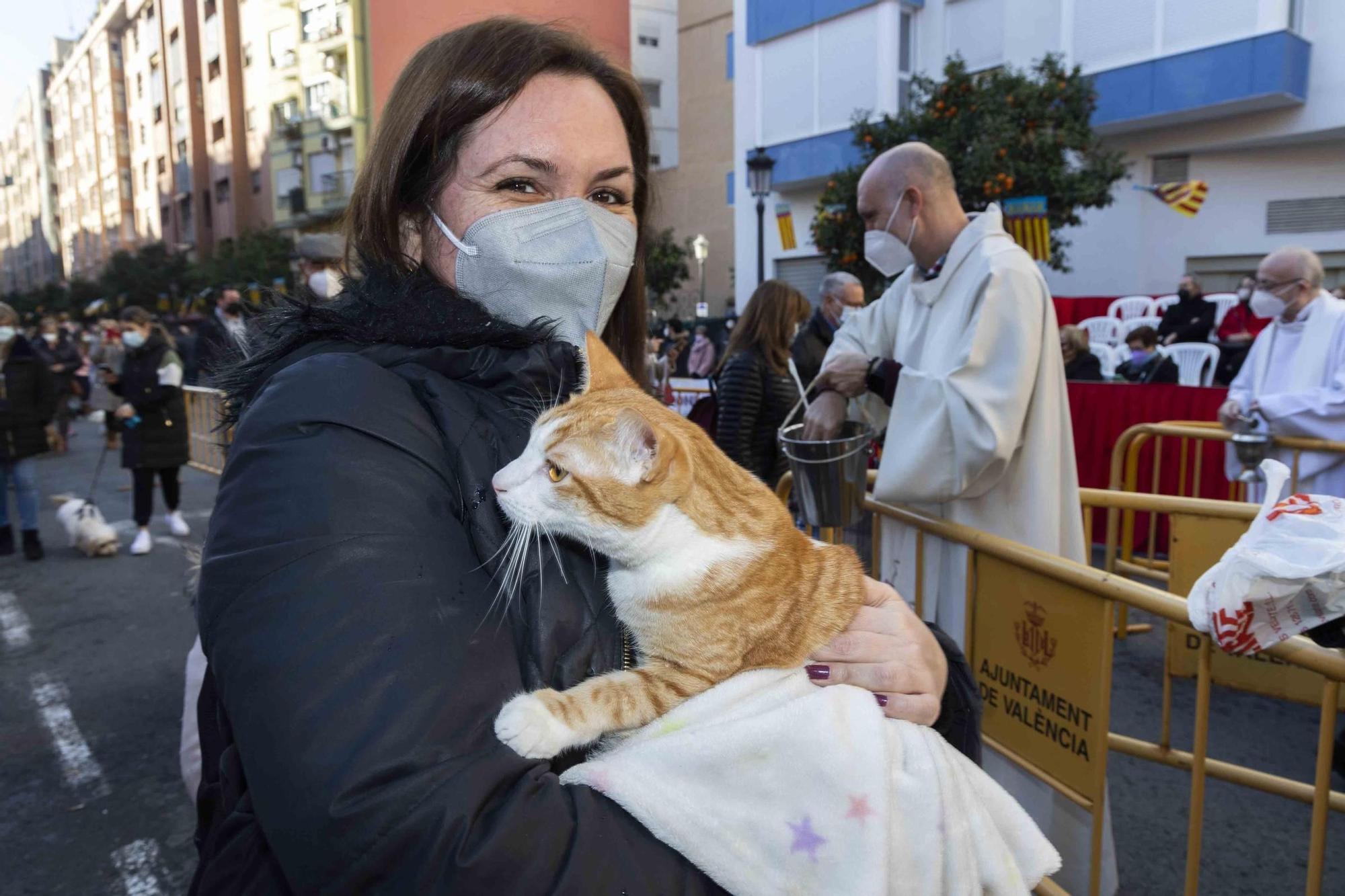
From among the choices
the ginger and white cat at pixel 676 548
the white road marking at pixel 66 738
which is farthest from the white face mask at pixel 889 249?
the white road marking at pixel 66 738

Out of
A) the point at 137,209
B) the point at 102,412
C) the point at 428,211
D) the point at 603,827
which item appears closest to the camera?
the point at 603,827

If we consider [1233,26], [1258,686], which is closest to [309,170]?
[1233,26]

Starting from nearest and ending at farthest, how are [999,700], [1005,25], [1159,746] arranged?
1. [999,700]
2. [1159,746]
3. [1005,25]

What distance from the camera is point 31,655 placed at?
484 cm

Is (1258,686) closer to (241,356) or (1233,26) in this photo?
(241,356)

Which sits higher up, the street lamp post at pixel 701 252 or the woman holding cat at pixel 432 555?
the street lamp post at pixel 701 252

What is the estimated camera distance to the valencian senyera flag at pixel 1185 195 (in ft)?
54.5

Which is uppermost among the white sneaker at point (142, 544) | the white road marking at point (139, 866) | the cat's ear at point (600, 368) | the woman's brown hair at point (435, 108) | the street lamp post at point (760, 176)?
the street lamp post at point (760, 176)

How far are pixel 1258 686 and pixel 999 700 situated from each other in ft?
6.11

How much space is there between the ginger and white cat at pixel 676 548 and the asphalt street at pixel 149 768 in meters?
2.26

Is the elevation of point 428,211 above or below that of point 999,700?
above

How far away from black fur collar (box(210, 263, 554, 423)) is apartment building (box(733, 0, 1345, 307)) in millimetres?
18989

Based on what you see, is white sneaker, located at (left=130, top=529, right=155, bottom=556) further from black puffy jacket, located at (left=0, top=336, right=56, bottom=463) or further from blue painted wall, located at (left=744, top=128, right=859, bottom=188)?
blue painted wall, located at (left=744, top=128, right=859, bottom=188)

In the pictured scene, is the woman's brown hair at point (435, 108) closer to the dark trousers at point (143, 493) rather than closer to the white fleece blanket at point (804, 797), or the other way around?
the white fleece blanket at point (804, 797)
